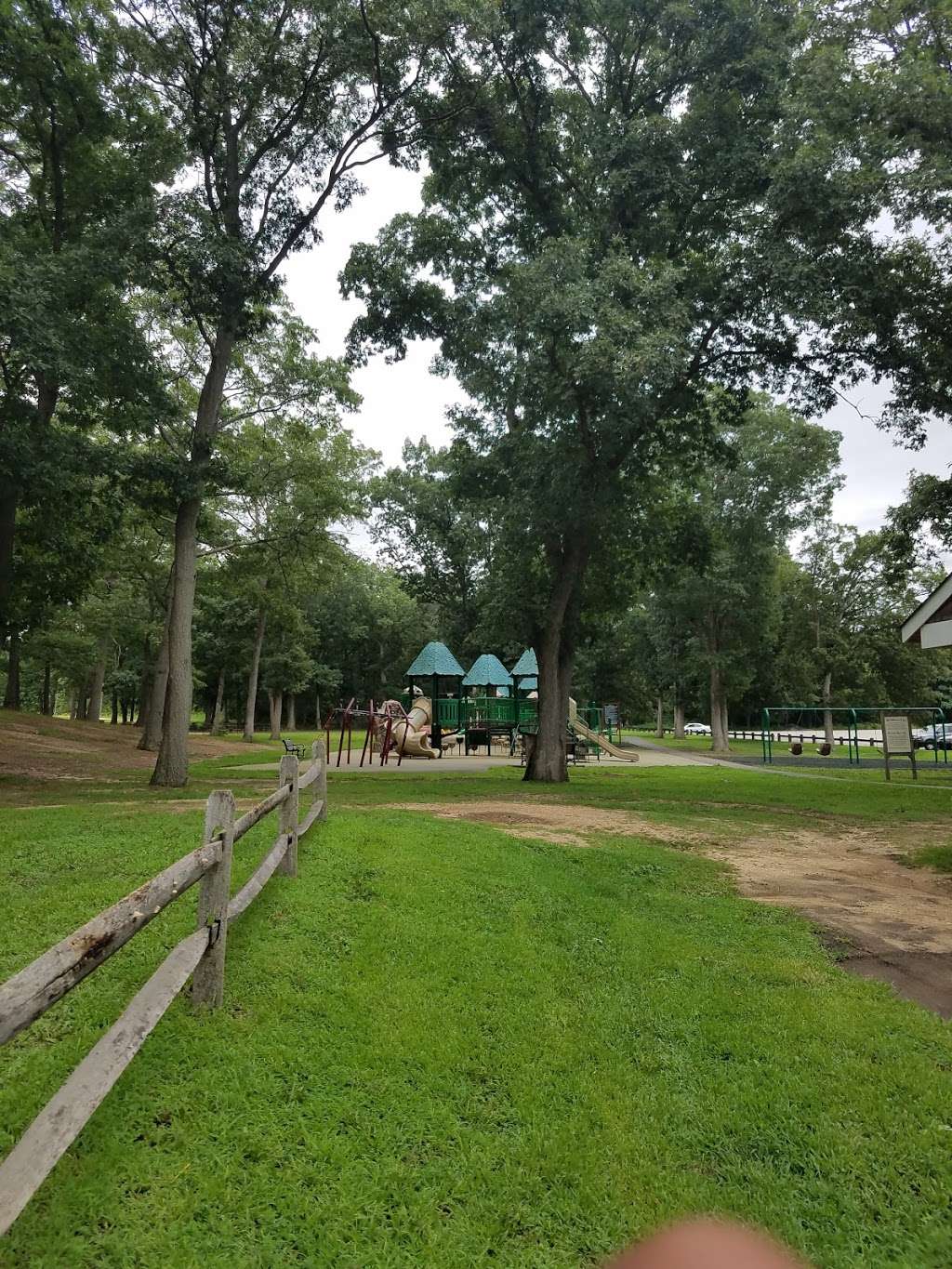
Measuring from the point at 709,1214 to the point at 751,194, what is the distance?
50.5 feet

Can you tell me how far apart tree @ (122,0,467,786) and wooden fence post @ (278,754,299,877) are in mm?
8117

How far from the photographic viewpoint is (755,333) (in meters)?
13.7

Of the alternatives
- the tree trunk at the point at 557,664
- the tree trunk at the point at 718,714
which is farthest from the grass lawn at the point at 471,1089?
the tree trunk at the point at 718,714

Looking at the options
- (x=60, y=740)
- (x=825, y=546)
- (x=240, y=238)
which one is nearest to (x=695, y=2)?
(x=240, y=238)

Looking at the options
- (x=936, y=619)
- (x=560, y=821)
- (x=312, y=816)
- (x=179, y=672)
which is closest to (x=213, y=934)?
(x=312, y=816)

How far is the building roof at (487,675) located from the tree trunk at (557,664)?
408 inches

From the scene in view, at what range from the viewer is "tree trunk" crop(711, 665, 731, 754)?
107 ft

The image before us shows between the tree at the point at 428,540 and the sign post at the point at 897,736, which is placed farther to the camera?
the tree at the point at 428,540

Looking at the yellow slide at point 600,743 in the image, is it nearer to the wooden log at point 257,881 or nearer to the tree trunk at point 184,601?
the tree trunk at point 184,601

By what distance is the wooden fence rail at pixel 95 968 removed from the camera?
1877 mm

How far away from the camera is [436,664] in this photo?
25953mm

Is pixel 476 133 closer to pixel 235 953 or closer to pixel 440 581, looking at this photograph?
pixel 235 953

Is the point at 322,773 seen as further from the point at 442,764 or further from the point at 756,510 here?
the point at 756,510

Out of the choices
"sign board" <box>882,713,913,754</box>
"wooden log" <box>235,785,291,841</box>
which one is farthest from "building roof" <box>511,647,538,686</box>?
"wooden log" <box>235,785,291,841</box>
